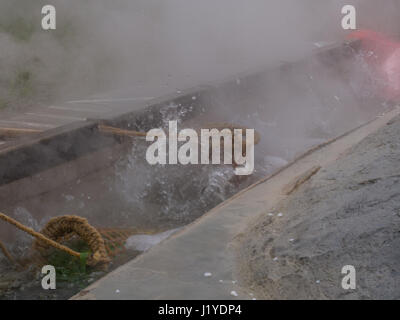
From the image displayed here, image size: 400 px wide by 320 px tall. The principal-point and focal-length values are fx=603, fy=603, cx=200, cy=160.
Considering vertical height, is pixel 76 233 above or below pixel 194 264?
above

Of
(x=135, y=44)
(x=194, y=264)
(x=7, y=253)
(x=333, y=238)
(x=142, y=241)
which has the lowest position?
(x=194, y=264)

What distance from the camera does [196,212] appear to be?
6414 millimetres

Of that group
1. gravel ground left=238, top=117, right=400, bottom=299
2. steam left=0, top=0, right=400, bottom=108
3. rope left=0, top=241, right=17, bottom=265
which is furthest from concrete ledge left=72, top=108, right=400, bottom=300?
steam left=0, top=0, right=400, bottom=108

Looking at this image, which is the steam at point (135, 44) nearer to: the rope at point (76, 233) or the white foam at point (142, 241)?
the white foam at point (142, 241)

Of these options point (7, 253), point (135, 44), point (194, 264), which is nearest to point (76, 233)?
point (7, 253)

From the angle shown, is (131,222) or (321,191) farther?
(131,222)

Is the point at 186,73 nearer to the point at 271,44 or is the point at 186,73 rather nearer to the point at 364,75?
the point at 271,44

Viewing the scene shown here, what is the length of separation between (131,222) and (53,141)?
3.76 ft

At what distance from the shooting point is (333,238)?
329 centimetres

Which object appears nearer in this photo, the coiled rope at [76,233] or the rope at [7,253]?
the coiled rope at [76,233]

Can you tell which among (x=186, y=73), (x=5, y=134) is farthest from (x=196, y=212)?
(x=186, y=73)

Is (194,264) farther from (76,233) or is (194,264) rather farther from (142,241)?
(142,241)

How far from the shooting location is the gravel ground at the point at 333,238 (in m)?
2.99

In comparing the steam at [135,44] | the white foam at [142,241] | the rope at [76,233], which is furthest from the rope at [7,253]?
the steam at [135,44]
